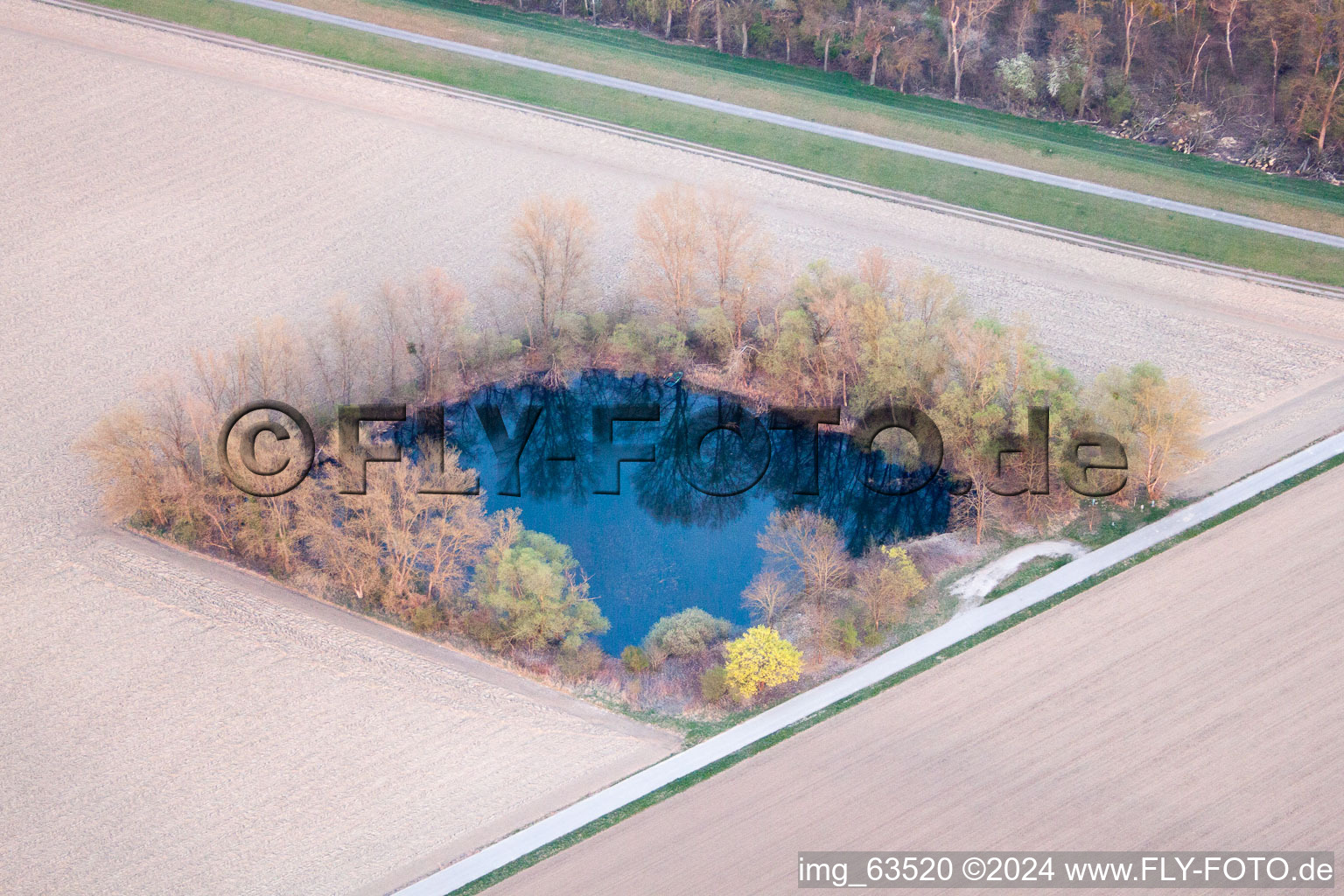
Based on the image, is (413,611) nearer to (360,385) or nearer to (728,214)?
(360,385)

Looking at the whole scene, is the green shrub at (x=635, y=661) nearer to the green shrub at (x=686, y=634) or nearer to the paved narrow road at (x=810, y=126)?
the green shrub at (x=686, y=634)

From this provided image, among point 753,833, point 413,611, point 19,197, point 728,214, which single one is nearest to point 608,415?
point 728,214

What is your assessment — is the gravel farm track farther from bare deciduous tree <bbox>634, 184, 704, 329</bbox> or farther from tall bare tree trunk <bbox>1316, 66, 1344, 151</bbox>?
tall bare tree trunk <bbox>1316, 66, 1344, 151</bbox>

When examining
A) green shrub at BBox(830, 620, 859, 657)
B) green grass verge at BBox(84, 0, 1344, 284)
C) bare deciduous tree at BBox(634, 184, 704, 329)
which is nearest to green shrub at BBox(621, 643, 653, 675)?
green shrub at BBox(830, 620, 859, 657)

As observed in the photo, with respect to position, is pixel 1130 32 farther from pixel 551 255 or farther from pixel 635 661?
pixel 635 661

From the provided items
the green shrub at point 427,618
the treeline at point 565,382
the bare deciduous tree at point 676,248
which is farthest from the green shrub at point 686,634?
the bare deciduous tree at point 676,248

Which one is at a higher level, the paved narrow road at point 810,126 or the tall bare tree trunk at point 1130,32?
the tall bare tree trunk at point 1130,32

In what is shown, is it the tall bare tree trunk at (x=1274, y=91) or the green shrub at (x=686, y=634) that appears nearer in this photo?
the green shrub at (x=686, y=634)

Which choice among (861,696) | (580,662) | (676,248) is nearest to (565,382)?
(676,248)
